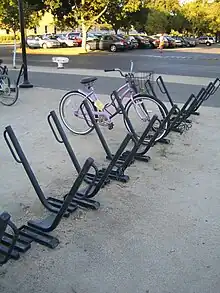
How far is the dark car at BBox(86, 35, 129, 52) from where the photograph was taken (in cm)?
3400

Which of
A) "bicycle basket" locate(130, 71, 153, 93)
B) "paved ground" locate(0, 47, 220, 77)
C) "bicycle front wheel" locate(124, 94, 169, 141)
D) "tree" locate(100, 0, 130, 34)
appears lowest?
"paved ground" locate(0, 47, 220, 77)

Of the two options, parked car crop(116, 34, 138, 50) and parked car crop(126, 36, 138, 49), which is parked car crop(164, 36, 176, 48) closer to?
parked car crop(126, 36, 138, 49)

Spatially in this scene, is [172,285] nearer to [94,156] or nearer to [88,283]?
[88,283]

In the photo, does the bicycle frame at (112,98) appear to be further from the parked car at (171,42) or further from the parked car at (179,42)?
the parked car at (179,42)

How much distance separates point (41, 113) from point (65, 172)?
11.2 feet

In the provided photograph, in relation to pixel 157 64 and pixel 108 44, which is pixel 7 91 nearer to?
pixel 157 64

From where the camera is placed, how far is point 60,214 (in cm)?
296

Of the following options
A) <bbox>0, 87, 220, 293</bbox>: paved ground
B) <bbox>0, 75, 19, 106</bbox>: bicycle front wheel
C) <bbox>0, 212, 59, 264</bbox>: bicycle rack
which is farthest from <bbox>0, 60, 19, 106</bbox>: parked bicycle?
<bbox>0, 212, 59, 264</bbox>: bicycle rack

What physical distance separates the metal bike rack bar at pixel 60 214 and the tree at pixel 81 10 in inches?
1090

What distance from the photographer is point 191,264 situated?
2.76 metres

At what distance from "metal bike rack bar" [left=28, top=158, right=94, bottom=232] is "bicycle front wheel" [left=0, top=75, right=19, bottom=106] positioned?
570 centimetres

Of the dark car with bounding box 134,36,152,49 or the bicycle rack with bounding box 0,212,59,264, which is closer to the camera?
the bicycle rack with bounding box 0,212,59,264

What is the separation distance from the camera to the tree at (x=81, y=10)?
2900cm

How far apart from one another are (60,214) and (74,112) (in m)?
3.24
